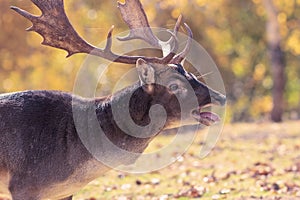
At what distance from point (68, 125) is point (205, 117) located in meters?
1.19

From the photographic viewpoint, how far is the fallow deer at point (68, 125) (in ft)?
19.3

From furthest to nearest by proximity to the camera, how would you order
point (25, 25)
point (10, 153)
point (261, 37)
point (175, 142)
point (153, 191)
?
1. point (261, 37)
2. point (25, 25)
3. point (175, 142)
4. point (153, 191)
5. point (10, 153)

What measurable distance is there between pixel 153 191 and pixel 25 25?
13.7 meters

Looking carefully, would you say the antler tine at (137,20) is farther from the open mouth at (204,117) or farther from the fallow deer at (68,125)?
the open mouth at (204,117)

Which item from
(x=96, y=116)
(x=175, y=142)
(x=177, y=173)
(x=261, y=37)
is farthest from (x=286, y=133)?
(x=261, y=37)

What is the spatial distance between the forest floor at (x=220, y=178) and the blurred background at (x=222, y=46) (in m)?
6.64

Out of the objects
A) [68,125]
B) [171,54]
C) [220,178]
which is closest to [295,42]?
[220,178]

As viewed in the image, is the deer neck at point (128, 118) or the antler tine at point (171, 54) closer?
the deer neck at point (128, 118)

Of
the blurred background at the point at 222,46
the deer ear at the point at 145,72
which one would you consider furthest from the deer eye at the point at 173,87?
the blurred background at the point at 222,46

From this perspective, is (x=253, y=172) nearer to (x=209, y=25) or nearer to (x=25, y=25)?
(x=25, y=25)

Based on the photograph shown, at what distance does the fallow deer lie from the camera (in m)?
5.89

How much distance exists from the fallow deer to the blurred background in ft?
36.6

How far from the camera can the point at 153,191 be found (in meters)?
8.48

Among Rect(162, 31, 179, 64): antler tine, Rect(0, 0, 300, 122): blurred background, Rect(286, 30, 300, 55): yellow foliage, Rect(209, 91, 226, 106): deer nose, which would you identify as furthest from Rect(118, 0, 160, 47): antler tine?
Rect(286, 30, 300, 55): yellow foliage
